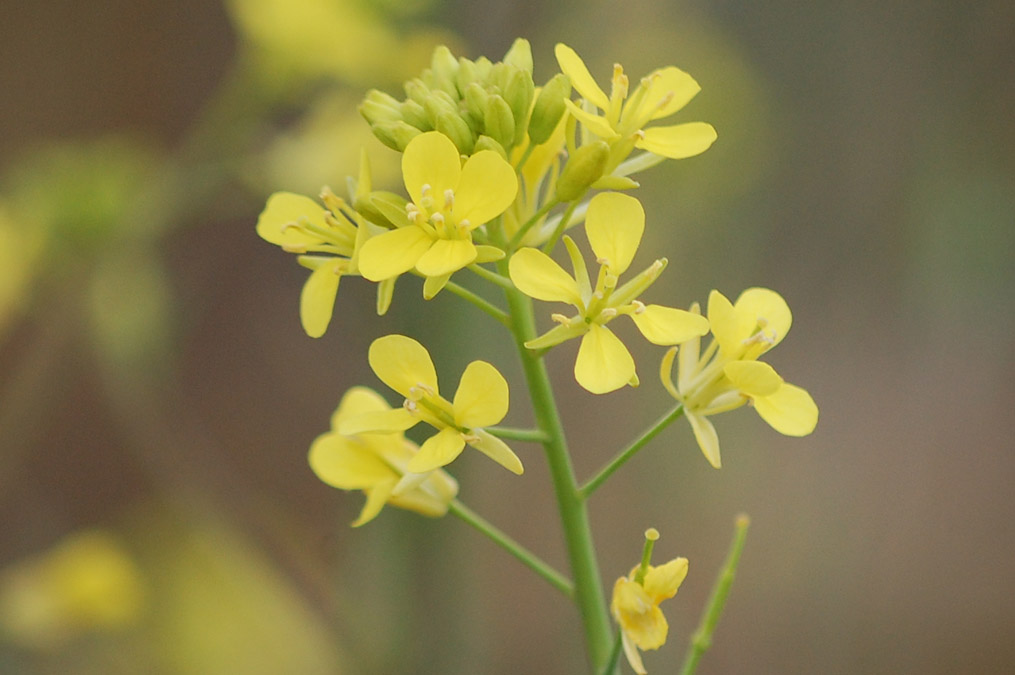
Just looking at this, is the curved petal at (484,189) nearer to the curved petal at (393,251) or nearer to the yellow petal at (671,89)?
the curved petal at (393,251)

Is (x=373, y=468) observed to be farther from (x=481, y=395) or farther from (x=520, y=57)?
(x=520, y=57)

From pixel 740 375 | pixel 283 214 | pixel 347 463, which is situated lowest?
Answer: pixel 347 463

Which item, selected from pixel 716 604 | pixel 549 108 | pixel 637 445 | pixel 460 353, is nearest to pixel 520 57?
pixel 549 108

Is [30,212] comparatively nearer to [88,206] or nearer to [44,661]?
[88,206]

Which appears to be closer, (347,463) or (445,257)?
(445,257)

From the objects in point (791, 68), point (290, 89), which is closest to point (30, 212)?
point (290, 89)

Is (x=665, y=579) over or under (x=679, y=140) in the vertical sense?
under

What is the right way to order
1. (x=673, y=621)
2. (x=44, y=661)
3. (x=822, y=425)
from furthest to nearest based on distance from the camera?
(x=822, y=425) → (x=673, y=621) → (x=44, y=661)
